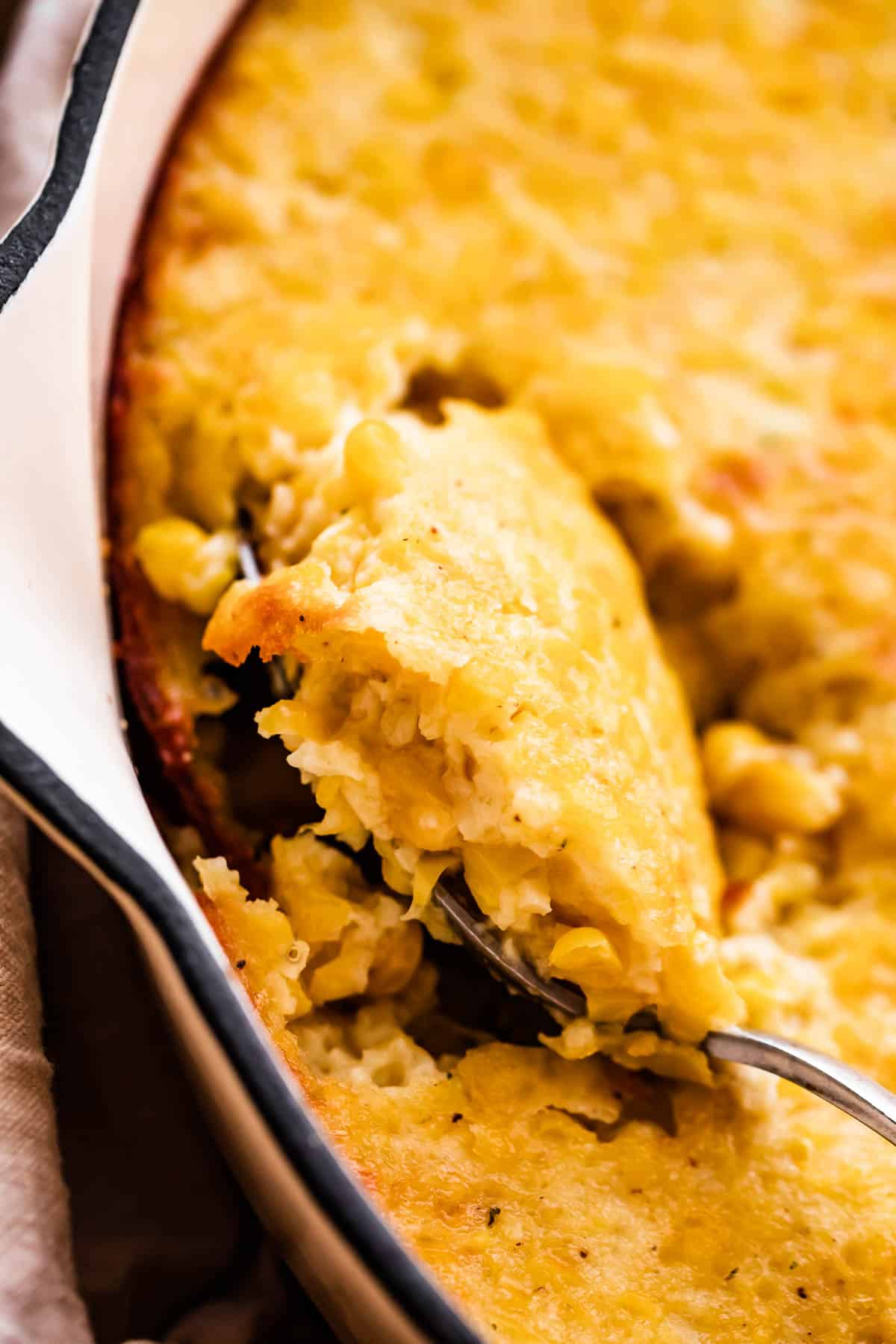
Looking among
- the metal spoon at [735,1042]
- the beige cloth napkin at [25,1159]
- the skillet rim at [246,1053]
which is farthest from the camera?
the metal spoon at [735,1042]

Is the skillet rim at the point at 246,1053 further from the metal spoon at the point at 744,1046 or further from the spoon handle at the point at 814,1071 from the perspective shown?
the spoon handle at the point at 814,1071

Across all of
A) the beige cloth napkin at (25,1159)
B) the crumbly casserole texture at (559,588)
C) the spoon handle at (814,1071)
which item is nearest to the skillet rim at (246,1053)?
the crumbly casserole texture at (559,588)

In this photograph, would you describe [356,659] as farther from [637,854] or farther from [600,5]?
[600,5]

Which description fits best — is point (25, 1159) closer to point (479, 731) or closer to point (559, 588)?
point (479, 731)

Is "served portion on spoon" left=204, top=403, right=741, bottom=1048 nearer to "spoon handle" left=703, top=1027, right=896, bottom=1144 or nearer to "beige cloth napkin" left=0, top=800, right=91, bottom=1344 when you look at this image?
"spoon handle" left=703, top=1027, right=896, bottom=1144

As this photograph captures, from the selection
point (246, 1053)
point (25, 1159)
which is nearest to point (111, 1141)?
point (25, 1159)

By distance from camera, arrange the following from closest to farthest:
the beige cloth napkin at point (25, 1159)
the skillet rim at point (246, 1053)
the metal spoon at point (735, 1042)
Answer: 1. the skillet rim at point (246, 1053)
2. the beige cloth napkin at point (25, 1159)
3. the metal spoon at point (735, 1042)

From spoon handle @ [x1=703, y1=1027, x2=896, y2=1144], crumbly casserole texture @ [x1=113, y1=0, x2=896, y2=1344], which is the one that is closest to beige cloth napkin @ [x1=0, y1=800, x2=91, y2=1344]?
crumbly casserole texture @ [x1=113, y1=0, x2=896, y2=1344]

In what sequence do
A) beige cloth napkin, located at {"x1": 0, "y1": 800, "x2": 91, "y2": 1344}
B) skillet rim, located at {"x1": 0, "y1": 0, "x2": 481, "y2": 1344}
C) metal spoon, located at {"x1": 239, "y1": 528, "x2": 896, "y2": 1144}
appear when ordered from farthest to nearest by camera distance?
1. metal spoon, located at {"x1": 239, "y1": 528, "x2": 896, "y2": 1144}
2. beige cloth napkin, located at {"x1": 0, "y1": 800, "x2": 91, "y2": 1344}
3. skillet rim, located at {"x1": 0, "y1": 0, "x2": 481, "y2": 1344}
